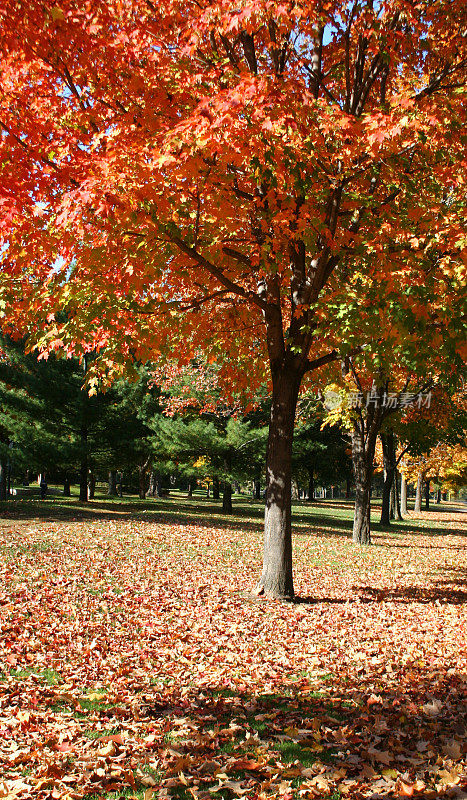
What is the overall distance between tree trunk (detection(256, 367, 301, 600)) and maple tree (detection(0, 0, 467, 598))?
3cm

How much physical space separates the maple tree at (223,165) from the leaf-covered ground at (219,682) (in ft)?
6.10

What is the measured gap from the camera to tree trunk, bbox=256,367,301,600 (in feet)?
28.2

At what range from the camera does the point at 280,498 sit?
28.2 ft

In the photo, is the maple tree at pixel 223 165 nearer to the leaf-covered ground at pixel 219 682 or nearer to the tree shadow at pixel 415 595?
the leaf-covered ground at pixel 219 682

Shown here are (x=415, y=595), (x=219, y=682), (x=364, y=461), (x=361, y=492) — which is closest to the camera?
(x=219, y=682)

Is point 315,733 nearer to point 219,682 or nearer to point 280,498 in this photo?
point 219,682

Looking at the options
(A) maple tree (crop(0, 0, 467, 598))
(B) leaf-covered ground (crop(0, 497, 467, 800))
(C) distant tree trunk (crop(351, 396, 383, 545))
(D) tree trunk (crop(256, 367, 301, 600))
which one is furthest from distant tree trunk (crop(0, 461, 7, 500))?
(D) tree trunk (crop(256, 367, 301, 600))

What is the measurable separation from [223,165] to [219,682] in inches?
223

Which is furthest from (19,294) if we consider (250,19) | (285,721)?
(285,721)

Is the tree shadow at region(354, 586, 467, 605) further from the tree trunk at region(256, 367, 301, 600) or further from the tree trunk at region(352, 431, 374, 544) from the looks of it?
the tree trunk at region(352, 431, 374, 544)

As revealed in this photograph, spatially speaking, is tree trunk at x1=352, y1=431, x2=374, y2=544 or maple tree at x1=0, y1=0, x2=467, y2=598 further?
tree trunk at x1=352, y1=431, x2=374, y2=544

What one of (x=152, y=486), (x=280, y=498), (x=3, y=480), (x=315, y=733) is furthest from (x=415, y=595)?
(x=152, y=486)

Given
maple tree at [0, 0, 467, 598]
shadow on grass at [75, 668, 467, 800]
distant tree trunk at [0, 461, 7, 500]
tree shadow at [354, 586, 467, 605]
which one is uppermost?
maple tree at [0, 0, 467, 598]

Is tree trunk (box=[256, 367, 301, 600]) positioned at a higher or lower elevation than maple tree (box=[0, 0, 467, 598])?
lower
